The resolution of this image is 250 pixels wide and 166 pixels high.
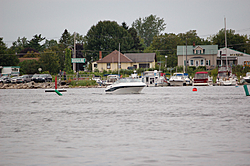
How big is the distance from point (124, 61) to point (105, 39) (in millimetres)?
18078

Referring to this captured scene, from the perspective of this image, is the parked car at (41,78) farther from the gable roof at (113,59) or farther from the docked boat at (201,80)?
the gable roof at (113,59)

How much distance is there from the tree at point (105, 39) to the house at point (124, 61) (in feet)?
30.1

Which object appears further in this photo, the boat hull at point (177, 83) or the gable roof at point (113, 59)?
the gable roof at point (113, 59)

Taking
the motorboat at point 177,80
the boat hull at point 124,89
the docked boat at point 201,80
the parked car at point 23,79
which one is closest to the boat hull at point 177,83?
the motorboat at point 177,80

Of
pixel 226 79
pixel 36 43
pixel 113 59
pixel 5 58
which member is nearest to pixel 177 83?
pixel 226 79

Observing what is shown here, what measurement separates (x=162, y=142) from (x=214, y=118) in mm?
7703

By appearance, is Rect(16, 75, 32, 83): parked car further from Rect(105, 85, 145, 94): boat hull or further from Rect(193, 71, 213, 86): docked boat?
Rect(105, 85, 145, 94): boat hull

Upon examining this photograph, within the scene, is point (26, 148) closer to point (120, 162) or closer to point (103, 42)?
point (120, 162)

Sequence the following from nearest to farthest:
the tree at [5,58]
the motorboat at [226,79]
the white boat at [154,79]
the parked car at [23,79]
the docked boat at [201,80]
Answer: the docked boat at [201,80], the motorboat at [226,79], the white boat at [154,79], the parked car at [23,79], the tree at [5,58]

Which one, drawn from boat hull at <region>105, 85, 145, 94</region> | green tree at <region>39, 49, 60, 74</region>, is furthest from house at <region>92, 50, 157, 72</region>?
boat hull at <region>105, 85, 145, 94</region>

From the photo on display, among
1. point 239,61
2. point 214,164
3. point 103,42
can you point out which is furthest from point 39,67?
point 214,164

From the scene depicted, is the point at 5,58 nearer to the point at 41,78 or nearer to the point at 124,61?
the point at 124,61

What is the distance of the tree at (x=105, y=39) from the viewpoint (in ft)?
415

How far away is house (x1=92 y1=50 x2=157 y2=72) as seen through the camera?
11375 centimetres
